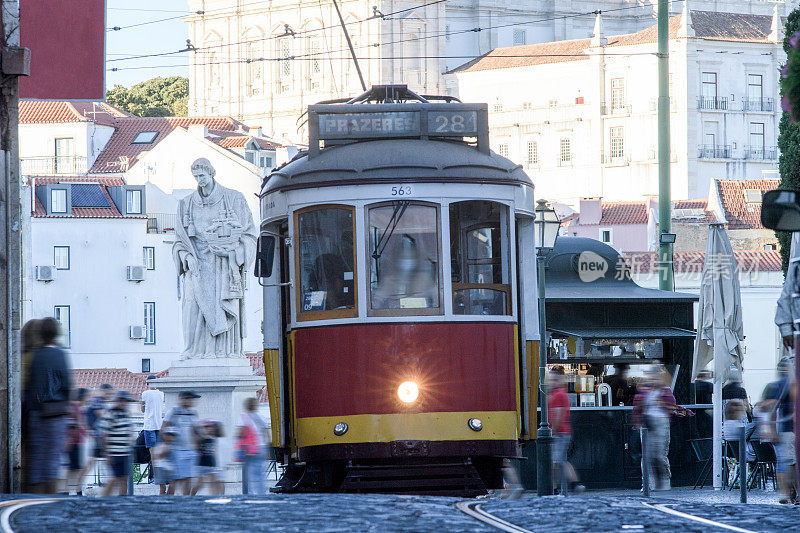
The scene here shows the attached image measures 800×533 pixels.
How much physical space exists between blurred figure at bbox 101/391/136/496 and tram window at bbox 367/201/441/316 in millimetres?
2868

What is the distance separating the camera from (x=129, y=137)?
8744 cm

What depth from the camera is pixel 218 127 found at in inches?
3602

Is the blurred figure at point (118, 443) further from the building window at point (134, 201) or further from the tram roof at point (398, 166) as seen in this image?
the building window at point (134, 201)

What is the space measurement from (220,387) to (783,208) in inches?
482

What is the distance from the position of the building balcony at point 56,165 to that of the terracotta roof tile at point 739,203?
29.6m

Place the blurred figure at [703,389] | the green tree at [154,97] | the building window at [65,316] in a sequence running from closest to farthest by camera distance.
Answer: the blurred figure at [703,389] → the building window at [65,316] → the green tree at [154,97]

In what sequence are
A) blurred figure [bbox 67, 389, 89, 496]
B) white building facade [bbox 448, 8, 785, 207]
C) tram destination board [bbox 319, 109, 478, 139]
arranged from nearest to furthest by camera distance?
blurred figure [bbox 67, 389, 89, 496] → tram destination board [bbox 319, 109, 478, 139] → white building facade [bbox 448, 8, 785, 207]

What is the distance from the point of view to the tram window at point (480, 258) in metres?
14.1

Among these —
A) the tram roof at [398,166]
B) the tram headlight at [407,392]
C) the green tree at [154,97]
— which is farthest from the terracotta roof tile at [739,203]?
the tram headlight at [407,392]

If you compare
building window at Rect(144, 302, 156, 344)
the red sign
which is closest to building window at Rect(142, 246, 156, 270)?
building window at Rect(144, 302, 156, 344)

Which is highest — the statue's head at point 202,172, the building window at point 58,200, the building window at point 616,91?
the building window at point 616,91

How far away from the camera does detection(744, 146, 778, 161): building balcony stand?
109875 millimetres

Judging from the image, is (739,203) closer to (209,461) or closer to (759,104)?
(759,104)

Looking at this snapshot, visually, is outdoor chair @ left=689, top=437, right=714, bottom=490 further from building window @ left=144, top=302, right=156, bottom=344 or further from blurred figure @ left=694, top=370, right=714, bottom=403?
building window @ left=144, top=302, right=156, bottom=344
